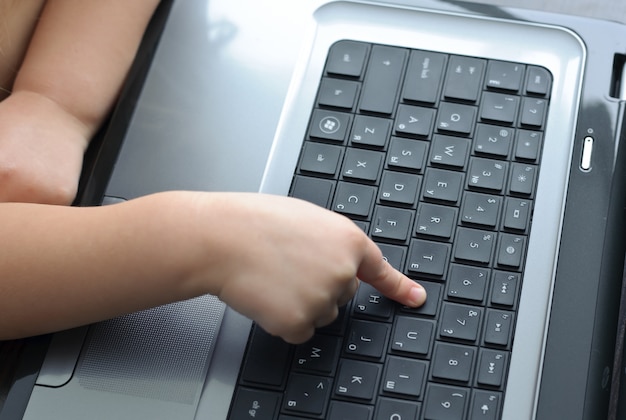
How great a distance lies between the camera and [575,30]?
0.59 metres

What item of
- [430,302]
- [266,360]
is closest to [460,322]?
[430,302]

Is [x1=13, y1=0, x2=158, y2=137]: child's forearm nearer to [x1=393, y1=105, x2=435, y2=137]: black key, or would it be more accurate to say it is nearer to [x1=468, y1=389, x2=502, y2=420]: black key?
[x1=393, y1=105, x2=435, y2=137]: black key

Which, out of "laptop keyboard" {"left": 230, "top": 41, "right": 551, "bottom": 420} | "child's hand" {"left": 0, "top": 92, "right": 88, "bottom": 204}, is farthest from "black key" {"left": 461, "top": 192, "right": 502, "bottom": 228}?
"child's hand" {"left": 0, "top": 92, "right": 88, "bottom": 204}

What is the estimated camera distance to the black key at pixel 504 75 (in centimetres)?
58

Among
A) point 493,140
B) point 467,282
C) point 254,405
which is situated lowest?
point 254,405

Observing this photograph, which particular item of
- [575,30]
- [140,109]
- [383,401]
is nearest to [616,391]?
[383,401]

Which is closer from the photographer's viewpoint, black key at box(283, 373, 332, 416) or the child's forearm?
black key at box(283, 373, 332, 416)

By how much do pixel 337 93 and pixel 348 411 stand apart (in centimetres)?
23

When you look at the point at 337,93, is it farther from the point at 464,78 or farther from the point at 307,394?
the point at 307,394

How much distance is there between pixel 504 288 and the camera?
0.52 metres

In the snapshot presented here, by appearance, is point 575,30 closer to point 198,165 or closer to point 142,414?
point 198,165

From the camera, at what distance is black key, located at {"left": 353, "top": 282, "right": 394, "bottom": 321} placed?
1.68ft

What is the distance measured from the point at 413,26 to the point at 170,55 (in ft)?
0.61

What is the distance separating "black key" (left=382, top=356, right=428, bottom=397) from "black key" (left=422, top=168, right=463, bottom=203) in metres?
0.11
